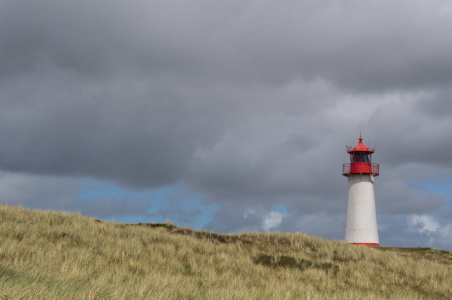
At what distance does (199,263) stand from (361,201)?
2363 centimetres

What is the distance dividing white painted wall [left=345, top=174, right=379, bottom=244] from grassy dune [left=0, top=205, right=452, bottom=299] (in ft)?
37.9

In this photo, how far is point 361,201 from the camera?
34.2 metres

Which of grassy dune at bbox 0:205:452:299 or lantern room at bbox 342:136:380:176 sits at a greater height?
lantern room at bbox 342:136:380:176

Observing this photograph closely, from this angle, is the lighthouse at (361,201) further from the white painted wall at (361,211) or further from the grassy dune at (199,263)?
the grassy dune at (199,263)

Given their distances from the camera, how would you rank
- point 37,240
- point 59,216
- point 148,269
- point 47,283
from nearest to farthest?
1. point 47,283
2. point 148,269
3. point 37,240
4. point 59,216

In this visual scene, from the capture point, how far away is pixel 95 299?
233 inches

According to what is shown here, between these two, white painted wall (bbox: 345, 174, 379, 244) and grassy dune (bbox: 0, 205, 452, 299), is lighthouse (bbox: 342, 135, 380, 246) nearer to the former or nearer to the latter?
white painted wall (bbox: 345, 174, 379, 244)

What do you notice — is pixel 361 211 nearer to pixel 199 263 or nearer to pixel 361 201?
pixel 361 201

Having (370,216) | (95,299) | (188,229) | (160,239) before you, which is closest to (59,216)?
(160,239)

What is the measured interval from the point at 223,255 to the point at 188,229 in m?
6.83

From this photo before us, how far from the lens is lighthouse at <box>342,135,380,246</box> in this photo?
3350cm

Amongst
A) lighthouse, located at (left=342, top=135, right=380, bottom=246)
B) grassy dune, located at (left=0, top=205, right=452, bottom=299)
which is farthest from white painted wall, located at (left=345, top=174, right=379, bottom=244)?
grassy dune, located at (left=0, top=205, right=452, bottom=299)

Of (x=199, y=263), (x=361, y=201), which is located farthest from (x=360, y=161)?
(x=199, y=263)

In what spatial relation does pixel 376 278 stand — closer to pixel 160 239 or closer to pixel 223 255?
pixel 223 255
